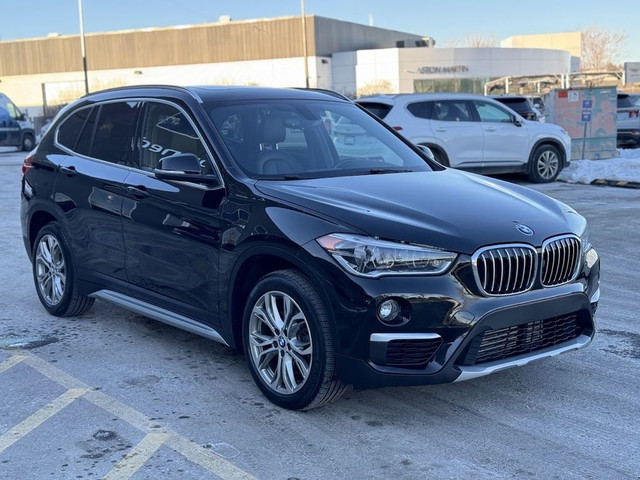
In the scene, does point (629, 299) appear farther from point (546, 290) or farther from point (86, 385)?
point (86, 385)

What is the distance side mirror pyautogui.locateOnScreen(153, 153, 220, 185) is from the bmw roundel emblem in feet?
5.74

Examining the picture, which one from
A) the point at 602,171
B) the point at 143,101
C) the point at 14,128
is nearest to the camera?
the point at 143,101

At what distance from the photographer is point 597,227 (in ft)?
34.9

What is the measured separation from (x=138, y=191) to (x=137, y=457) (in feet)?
6.72

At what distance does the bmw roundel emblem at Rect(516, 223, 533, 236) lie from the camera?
14.2 feet

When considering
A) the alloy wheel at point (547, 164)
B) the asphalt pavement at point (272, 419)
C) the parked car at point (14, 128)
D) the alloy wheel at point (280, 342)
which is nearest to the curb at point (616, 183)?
the alloy wheel at point (547, 164)

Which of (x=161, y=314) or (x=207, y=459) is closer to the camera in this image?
(x=207, y=459)

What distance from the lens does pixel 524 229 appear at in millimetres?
4344

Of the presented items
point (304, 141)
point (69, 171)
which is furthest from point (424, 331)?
point (69, 171)

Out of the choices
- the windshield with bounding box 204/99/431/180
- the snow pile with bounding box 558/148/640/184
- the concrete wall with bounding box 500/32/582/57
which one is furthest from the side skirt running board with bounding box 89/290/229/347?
the concrete wall with bounding box 500/32/582/57

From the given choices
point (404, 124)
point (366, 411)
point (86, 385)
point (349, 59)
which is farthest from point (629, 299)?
point (349, 59)

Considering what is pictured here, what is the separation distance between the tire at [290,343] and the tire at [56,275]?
2238 mm

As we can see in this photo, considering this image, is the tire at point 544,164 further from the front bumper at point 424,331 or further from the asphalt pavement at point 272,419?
the front bumper at point 424,331

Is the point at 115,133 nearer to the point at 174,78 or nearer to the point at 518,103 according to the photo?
the point at 518,103
